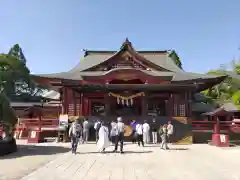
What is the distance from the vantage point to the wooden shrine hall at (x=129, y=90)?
70.2 ft

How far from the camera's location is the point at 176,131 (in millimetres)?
20859

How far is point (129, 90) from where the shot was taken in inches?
866

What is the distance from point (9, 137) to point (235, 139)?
688 inches

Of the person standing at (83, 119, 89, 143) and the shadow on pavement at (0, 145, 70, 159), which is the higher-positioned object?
the person standing at (83, 119, 89, 143)

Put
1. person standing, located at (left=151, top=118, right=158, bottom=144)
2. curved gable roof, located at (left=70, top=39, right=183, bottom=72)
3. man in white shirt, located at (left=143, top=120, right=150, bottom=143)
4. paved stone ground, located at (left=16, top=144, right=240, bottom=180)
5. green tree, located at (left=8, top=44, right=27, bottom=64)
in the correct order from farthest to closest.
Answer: green tree, located at (left=8, top=44, right=27, bottom=64) → curved gable roof, located at (left=70, top=39, right=183, bottom=72) → person standing, located at (left=151, top=118, right=158, bottom=144) → man in white shirt, located at (left=143, top=120, right=150, bottom=143) → paved stone ground, located at (left=16, top=144, right=240, bottom=180)

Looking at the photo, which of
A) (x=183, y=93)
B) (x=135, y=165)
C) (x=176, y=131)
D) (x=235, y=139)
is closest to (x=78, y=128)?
(x=135, y=165)

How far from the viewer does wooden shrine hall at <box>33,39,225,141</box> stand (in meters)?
21.4

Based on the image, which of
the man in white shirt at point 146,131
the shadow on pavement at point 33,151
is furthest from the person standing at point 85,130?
the man in white shirt at point 146,131

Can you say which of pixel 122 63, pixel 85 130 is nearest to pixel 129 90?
pixel 85 130

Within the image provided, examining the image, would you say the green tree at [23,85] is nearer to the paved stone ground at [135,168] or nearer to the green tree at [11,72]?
the green tree at [11,72]

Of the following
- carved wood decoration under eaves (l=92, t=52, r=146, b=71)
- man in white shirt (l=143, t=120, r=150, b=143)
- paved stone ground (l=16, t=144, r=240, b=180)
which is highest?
carved wood decoration under eaves (l=92, t=52, r=146, b=71)

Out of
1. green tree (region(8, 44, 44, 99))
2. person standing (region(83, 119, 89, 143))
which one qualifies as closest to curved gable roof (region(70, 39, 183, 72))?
person standing (region(83, 119, 89, 143))

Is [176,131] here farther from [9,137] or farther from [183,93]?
[9,137]

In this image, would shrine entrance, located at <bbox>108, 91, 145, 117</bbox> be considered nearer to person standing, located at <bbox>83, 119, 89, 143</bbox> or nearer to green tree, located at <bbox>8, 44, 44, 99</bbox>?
person standing, located at <bbox>83, 119, 89, 143</bbox>
